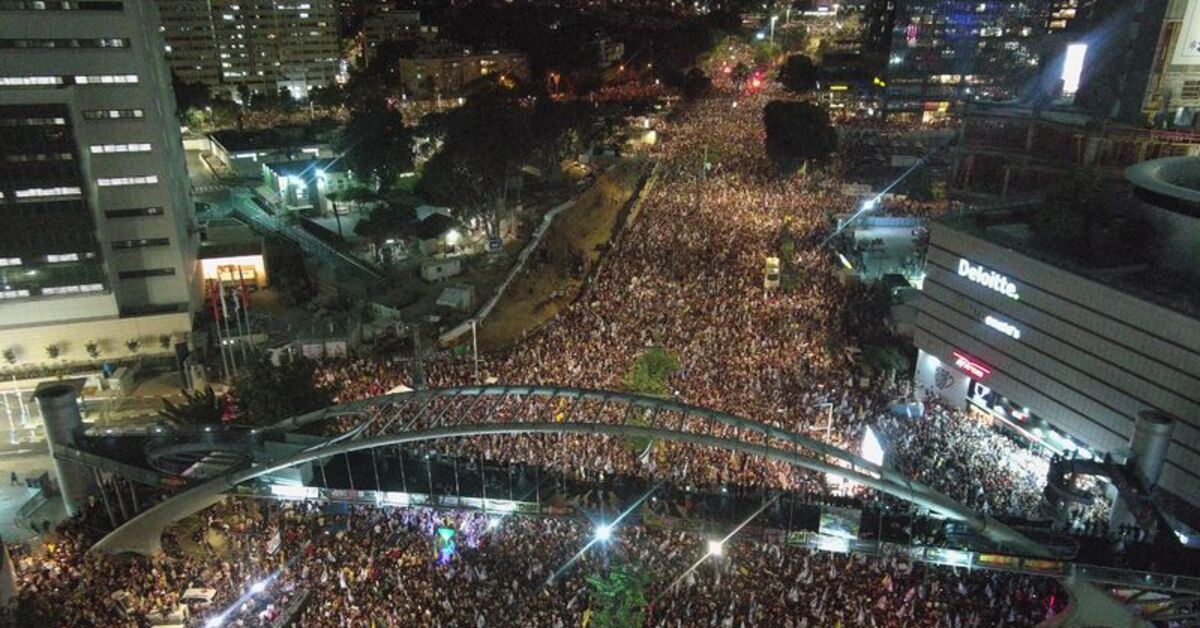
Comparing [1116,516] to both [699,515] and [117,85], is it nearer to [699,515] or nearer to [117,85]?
[699,515]

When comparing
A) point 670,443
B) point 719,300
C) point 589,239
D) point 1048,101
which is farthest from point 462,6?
point 670,443

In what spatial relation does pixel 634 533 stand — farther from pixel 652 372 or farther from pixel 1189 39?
pixel 1189 39

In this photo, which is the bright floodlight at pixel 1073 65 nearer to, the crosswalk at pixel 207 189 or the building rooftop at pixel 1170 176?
the building rooftop at pixel 1170 176

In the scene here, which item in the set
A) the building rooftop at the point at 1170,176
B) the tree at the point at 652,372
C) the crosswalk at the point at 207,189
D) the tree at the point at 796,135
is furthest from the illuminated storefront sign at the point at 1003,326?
the crosswalk at the point at 207,189

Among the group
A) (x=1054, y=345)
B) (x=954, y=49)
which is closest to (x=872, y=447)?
(x=1054, y=345)

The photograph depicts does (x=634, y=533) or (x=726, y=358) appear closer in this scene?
(x=634, y=533)
